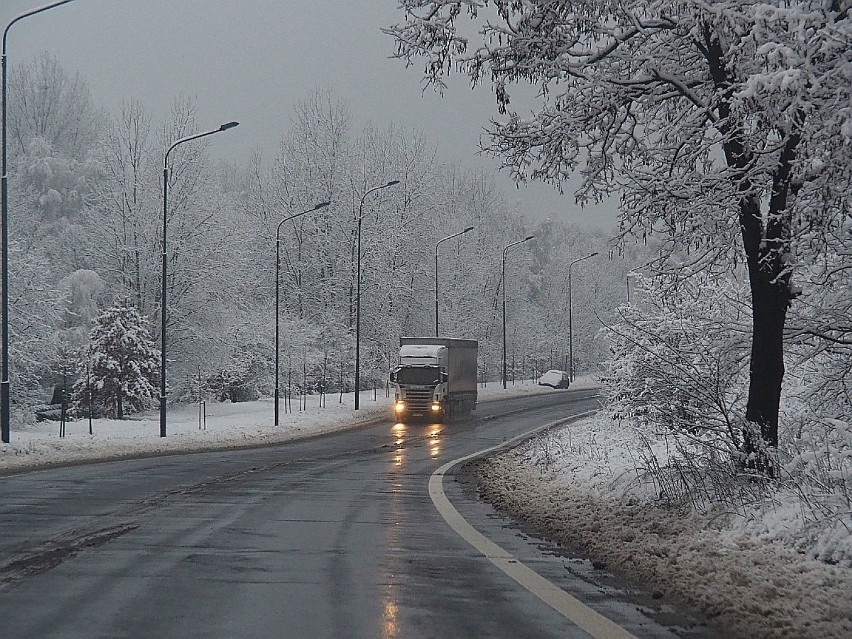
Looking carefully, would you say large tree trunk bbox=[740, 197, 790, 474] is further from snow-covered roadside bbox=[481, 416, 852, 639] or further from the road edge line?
the road edge line

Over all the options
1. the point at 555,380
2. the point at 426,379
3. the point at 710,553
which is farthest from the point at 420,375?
the point at 555,380

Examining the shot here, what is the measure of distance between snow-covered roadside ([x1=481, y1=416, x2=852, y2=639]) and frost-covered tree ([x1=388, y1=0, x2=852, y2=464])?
1.69 m

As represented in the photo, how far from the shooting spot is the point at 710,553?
805 centimetres

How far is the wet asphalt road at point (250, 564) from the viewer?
20.7ft

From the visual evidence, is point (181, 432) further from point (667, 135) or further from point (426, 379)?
point (667, 135)

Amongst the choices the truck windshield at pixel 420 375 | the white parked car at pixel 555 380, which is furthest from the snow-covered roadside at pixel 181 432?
the white parked car at pixel 555 380

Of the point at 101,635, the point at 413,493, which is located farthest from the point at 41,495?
the point at 101,635

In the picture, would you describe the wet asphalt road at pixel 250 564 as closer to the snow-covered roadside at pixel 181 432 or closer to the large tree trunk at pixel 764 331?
the large tree trunk at pixel 764 331

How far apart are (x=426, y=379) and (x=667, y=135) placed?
33.7 meters

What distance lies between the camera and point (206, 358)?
50719 mm

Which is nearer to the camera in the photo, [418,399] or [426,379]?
[418,399]

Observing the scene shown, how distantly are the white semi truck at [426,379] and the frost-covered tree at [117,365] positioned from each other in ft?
35.5

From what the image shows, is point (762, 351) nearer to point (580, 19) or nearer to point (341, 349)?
point (580, 19)

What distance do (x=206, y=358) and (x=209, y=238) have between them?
5.82 m
